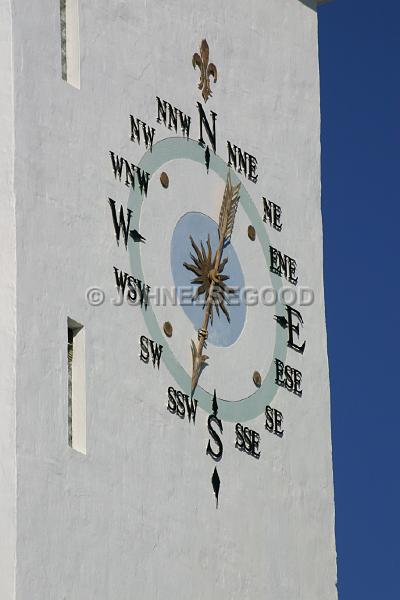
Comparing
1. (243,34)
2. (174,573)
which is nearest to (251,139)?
(243,34)

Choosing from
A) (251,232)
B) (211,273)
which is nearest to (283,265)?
(251,232)

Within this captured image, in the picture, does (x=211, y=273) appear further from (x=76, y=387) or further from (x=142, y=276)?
(x=76, y=387)

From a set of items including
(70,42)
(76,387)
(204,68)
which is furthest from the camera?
(204,68)

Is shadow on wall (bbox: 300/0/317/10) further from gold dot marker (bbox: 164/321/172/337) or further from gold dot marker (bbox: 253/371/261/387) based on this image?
gold dot marker (bbox: 164/321/172/337)

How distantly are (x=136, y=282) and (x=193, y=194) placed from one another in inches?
55.8

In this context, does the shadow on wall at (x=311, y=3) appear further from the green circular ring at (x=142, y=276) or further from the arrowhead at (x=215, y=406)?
the arrowhead at (x=215, y=406)

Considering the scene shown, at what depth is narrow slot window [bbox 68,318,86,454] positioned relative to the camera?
66.8 feet

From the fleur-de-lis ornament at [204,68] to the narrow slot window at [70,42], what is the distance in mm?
1866

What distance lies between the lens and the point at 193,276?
73.6 ft

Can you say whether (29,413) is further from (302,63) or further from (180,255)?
(302,63)

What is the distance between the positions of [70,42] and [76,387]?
9.44 ft

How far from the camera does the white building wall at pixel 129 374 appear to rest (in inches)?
787

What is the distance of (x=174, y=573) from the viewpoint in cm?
2122

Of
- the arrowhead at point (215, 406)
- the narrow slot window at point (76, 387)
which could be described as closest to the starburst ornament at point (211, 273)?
the arrowhead at point (215, 406)
